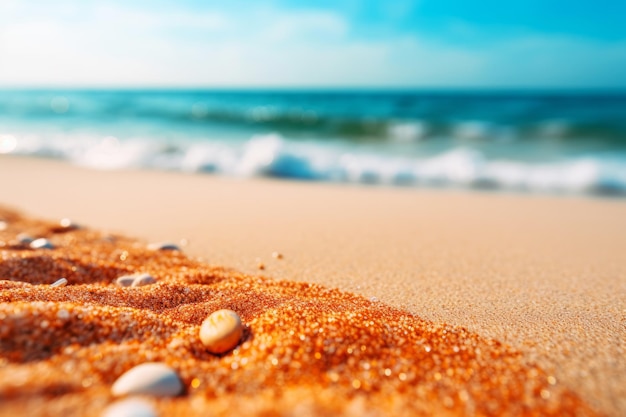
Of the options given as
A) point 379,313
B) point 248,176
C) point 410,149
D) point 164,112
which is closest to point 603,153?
point 410,149

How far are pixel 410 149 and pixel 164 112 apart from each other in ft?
36.4

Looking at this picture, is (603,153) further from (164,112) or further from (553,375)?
(164,112)

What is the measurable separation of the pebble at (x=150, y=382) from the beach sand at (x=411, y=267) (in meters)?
0.05

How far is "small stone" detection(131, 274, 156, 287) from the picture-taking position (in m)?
2.00

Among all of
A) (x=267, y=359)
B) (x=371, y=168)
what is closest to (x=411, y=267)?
(x=267, y=359)

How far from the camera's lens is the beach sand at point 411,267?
1215mm

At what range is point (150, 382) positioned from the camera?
3.50ft

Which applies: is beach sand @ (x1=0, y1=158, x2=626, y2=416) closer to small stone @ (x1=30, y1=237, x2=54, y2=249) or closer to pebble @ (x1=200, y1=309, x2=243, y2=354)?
pebble @ (x1=200, y1=309, x2=243, y2=354)

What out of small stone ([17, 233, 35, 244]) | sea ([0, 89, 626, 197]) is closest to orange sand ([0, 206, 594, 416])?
small stone ([17, 233, 35, 244])

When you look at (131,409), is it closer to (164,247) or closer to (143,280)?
(143,280)

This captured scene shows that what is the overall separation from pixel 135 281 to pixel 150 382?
1.04m

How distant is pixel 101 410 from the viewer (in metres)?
0.99

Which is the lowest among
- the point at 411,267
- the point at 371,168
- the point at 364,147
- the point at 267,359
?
the point at 364,147

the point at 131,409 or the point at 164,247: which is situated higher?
the point at 131,409
